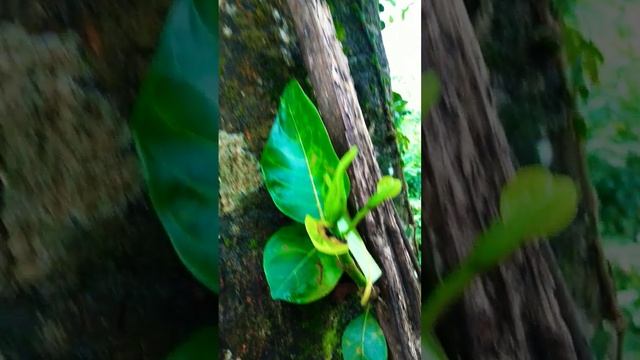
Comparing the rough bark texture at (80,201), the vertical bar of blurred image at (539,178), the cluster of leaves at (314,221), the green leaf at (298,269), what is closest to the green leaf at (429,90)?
the vertical bar of blurred image at (539,178)

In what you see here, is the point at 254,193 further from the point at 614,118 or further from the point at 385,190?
the point at 614,118

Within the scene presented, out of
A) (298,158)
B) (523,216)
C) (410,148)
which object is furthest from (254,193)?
(523,216)

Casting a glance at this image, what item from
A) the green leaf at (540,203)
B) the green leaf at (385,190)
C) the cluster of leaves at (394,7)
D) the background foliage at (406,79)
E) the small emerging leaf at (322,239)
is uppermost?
the cluster of leaves at (394,7)

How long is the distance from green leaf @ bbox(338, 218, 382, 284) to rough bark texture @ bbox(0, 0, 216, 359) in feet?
0.67

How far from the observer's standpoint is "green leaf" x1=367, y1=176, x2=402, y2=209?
2.71ft

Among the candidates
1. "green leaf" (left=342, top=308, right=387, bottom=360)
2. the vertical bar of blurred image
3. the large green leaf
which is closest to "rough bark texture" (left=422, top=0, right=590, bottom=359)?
the vertical bar of blurred image

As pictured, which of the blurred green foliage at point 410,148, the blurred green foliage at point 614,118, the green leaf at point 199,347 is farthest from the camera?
the green leaf at point 199,347

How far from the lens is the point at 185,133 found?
903 millimetres

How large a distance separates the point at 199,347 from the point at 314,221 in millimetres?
230

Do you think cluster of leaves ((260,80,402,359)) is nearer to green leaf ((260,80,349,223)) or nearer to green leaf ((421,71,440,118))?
green leaf ((260,80,349,223))

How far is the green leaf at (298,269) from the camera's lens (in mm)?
849

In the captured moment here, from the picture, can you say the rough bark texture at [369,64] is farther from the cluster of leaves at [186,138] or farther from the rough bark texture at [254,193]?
the cluster of leaves at [186,138]

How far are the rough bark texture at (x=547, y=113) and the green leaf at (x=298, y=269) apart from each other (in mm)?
271

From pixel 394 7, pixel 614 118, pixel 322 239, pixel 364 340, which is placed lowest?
pixel 364 340
